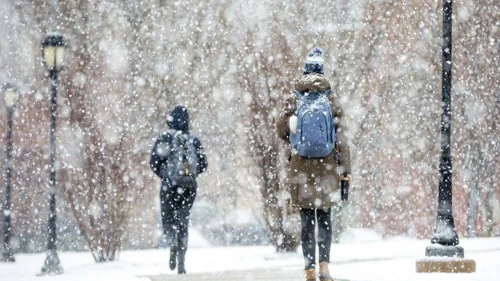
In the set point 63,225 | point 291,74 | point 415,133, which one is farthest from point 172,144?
point 63,225

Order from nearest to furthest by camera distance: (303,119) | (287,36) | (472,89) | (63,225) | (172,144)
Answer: (303,119) < (172,144) < (287,36) < (472,89) < (63,225)

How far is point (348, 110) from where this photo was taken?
745 inches

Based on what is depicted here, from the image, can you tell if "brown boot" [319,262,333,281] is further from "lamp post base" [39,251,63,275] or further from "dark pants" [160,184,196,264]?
"lamp post base" [39,251,63,275]

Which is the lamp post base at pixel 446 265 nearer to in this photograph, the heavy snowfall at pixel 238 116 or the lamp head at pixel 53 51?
the heavy snowfall at pixel 238 116

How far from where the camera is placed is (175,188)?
11250 mm

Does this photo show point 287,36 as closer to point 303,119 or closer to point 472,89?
point 472,89

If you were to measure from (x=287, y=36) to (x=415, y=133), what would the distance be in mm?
4157

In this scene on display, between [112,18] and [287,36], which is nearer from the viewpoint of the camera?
[287,36]

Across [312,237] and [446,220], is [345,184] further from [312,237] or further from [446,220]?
[446,220]

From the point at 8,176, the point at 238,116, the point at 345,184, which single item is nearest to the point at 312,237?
the point at 345,184

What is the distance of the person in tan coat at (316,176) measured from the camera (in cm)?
810

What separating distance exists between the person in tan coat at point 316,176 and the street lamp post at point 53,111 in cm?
835

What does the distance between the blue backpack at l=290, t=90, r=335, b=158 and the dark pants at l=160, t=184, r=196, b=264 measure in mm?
3378

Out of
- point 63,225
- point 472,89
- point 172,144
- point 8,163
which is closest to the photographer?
point 172,144
